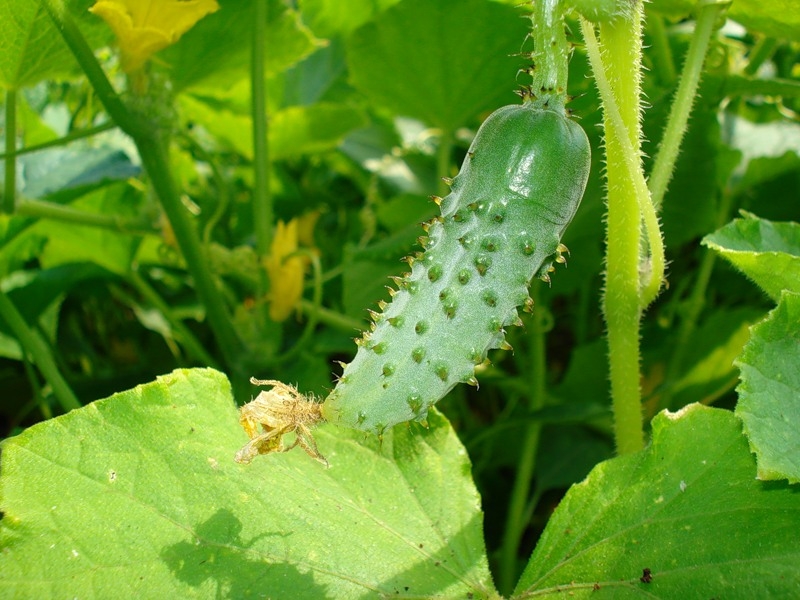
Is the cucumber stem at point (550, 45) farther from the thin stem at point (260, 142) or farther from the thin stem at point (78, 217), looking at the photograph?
the thin stem at point (78, 217)

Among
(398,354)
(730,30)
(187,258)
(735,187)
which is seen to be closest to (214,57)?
(187,258)

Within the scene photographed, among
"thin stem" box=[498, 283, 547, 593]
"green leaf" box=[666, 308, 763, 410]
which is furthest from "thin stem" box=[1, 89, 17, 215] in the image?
"green leaf" box=[666, 308, 763, 410]

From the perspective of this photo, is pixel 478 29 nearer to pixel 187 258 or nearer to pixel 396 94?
pixel 396 94

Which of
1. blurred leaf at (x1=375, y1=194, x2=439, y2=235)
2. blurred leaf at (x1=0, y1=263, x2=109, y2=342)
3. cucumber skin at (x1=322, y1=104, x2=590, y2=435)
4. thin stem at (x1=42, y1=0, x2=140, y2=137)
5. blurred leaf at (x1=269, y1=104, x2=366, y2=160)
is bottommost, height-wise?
blurred leaf at (x1=375, y1=194, x2=439, y2=235)

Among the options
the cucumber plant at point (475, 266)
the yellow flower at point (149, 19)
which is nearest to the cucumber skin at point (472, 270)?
the cucumber plant at point (475, 266)

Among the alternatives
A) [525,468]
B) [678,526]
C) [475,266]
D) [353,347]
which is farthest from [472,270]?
[353,347]

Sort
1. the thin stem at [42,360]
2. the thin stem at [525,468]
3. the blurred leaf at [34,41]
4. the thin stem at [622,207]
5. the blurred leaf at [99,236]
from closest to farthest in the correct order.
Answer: the thin stem at [622,207], the blurred leaf at [34,41], the thin stem at [42,360], the thin stem at [525,468], the blurred leaf at [99,236]

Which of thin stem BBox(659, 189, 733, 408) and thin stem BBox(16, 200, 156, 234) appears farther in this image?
thin stem BBox(659, 189, 733, 408)

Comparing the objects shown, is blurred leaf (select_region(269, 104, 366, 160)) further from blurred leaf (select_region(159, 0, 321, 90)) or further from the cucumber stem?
the cucumber stem
